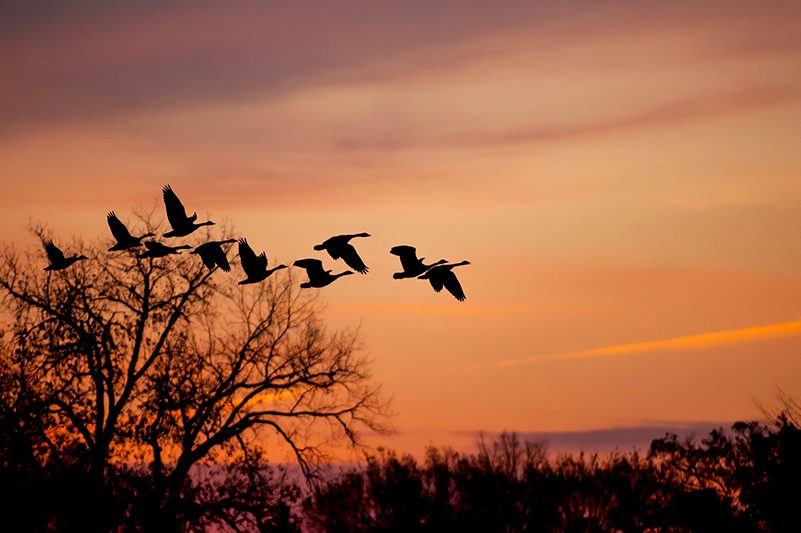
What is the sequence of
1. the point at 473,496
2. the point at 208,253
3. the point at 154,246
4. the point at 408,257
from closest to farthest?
the point at 154,246, the point at 408,257, the point at 208,253, the point at 473,496

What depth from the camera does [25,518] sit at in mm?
30406

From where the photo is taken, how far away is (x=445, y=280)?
22.4 metres

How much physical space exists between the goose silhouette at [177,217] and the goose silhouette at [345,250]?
233 centimetres

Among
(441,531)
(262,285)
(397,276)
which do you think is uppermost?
(262,285)

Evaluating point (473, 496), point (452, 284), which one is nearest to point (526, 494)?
point (473, 496)

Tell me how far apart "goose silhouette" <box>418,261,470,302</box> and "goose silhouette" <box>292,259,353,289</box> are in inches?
60.5

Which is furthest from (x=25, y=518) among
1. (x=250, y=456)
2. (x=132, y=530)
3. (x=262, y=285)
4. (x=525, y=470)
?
(x=525, y=470)

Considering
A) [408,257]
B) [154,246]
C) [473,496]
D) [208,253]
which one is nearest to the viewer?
[154,246]

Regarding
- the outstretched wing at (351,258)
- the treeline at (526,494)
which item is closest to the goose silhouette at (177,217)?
the outstretched wing at (351,258)

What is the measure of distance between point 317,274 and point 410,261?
1.73 meters

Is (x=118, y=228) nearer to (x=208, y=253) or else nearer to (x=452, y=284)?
(x=208, y=253)

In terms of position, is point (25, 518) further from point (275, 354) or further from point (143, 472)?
point (275, 354)

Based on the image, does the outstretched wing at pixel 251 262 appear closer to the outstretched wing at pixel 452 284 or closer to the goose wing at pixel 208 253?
the goose wing at pixel 208 253

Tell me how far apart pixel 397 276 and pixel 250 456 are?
47.7 ft
